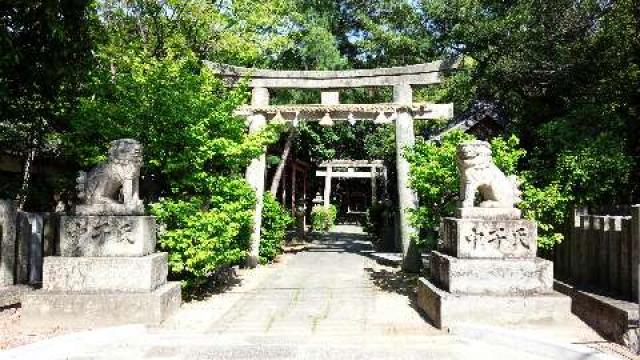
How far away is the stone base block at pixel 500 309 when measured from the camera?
6344mm

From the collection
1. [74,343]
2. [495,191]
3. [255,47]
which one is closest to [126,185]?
[74,343]

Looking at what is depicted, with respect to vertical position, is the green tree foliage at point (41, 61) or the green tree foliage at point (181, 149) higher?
the green tree foliage at point (41, 61)

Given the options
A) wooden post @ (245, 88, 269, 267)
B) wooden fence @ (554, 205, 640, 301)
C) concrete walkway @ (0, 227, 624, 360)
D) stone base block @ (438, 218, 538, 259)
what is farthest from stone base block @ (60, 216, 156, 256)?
wooden post @ (245, 88, 269, 267)

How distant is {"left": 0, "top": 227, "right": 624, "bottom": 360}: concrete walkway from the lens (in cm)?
533

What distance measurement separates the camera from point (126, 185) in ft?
23.3

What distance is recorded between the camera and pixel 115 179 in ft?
23.3

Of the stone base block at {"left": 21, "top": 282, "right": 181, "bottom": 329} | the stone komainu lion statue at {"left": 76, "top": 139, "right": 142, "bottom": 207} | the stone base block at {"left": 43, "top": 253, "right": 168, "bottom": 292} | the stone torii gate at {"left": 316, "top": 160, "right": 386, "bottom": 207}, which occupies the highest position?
the stone torii gate at {"left": 316, "top": 160, "right": 386, "bottom": 207}

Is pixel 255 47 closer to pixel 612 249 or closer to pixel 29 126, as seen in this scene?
pixel 29 126

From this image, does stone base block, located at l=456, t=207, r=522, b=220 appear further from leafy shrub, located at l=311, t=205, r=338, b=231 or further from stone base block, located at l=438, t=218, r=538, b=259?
leafy shrub, located at l=311, t=205, r=338, b=231

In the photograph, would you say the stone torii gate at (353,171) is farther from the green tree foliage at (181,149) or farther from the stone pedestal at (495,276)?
the stone pedestal at (495,276)

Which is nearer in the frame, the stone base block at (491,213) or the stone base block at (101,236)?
the stone base block at (101,236)

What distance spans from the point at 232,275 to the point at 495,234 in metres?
6.72

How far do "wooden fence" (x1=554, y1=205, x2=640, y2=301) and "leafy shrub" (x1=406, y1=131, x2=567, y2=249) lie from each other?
1.01 feet

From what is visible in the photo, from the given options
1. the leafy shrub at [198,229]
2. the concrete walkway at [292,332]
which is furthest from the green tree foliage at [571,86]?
the leafy shrub at [198,229]
